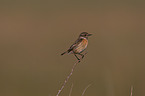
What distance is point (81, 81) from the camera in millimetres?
7344

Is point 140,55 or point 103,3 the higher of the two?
point 103,3

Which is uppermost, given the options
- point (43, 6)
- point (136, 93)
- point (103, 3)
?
point (43, 6)

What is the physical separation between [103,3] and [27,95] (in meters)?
19.9

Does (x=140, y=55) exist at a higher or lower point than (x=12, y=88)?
lower

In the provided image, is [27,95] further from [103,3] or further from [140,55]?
[103,3]

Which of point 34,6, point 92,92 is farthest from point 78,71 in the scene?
point 34,6

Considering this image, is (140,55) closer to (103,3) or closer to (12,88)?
(12,88)

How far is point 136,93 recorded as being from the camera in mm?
5848

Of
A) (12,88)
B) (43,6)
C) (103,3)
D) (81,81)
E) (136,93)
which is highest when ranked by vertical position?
(43,6)

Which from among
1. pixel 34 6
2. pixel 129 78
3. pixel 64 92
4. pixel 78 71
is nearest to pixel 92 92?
pixel 64 92

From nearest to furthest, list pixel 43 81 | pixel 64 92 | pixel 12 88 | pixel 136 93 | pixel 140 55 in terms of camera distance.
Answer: pixel 136 93 → pixel 64 92 → pixel 12 88 → pixel 43 81 → pixel 140 55

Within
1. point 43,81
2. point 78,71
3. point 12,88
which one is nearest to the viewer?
point 12,88

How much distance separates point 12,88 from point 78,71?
2189 mm

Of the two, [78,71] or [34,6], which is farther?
[34,6]
